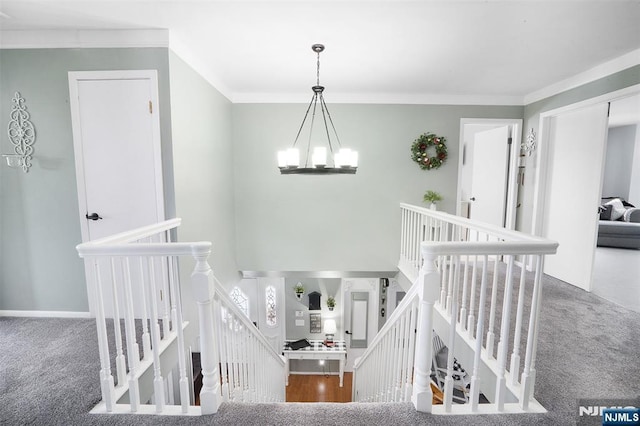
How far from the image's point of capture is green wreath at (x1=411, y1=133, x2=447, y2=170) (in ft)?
13.8

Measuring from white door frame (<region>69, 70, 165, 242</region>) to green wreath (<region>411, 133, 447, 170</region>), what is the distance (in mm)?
3371

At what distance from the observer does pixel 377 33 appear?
241 centimetres

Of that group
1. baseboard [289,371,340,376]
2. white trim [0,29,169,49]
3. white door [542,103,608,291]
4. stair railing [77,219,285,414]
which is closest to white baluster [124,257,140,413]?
stair railing [77,219,285,414]

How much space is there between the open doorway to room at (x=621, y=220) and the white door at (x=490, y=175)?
1.35m

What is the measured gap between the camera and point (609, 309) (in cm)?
275

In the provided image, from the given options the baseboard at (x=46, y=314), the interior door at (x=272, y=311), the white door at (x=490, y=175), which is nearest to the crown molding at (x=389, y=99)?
the white door at (x=490, y=175)

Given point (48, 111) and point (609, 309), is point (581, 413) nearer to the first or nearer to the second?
point (609, 309)

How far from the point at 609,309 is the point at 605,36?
2531mm

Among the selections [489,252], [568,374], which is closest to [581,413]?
[568,374]

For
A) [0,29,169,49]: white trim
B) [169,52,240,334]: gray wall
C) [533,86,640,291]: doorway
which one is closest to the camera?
[0,29,169,49]: white trim

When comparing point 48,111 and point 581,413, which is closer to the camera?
point 581,413

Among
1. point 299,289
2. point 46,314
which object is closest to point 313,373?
point 299,289

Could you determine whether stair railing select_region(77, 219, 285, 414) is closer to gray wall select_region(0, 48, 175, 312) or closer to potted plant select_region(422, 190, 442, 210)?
gray wall select_region(0, 48, 175, 312)

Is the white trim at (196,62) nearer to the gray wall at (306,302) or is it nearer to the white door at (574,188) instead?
the gray wall at (306,302)
